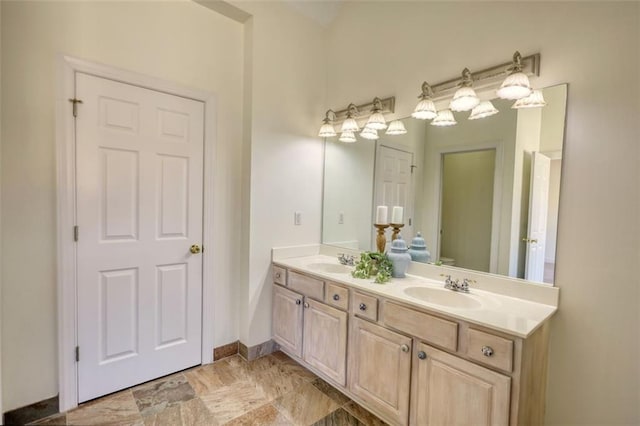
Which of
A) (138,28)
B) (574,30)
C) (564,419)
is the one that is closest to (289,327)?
(564,419)

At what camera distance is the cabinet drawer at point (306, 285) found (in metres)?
2.17

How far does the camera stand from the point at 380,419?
1881mm

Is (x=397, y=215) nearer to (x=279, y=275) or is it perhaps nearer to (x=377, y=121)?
(x=377, y=121)

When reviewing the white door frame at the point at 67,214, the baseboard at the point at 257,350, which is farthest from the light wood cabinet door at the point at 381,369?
the white door frame at the point at 67,214

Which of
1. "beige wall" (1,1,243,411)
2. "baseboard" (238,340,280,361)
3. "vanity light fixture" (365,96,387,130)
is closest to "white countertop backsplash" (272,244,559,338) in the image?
"baseboard" (238,340,280,361)

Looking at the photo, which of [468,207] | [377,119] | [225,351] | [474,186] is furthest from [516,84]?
[225,351]

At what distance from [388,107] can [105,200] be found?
6.79 feet

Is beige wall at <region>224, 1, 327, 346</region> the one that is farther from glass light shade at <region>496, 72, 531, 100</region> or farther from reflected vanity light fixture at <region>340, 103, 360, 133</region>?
glass light shade at <region>496, 72, 531, 100</region>

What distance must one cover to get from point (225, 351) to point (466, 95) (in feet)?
8.43

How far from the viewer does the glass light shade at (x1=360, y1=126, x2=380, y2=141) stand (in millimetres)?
2412

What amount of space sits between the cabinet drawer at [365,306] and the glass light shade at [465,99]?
1268 millimetres

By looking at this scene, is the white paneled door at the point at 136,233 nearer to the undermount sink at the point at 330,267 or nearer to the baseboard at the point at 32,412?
the baseboard at the point at 32,412

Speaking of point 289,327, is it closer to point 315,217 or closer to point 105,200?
point 315,217

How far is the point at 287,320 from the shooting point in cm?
246
